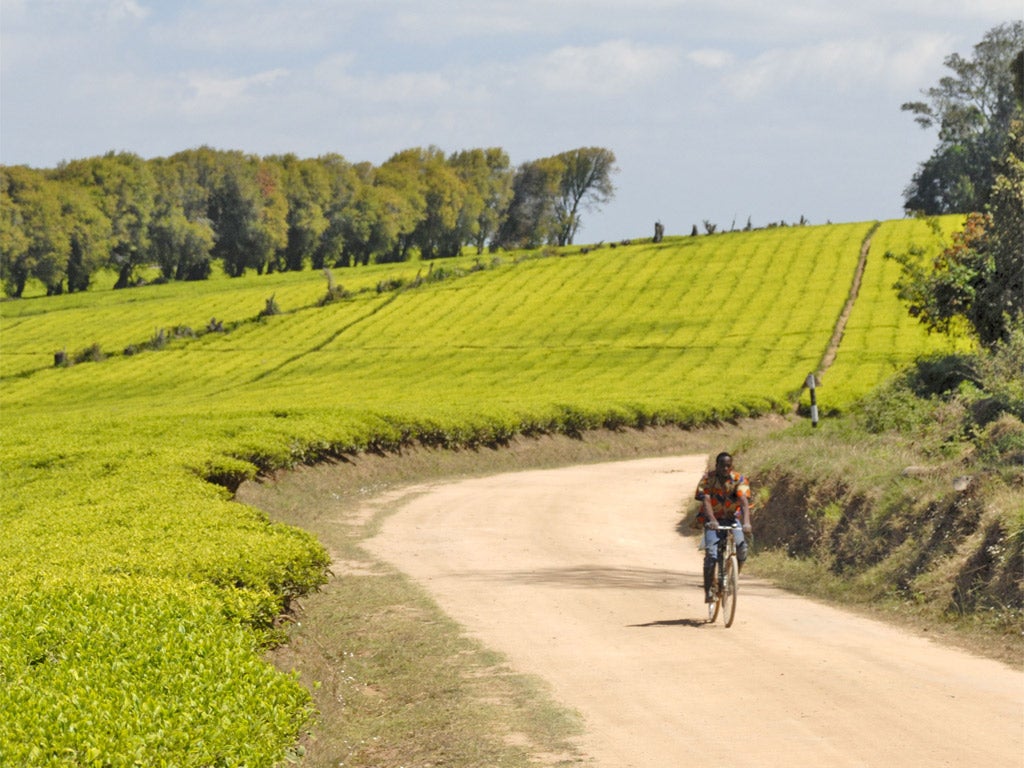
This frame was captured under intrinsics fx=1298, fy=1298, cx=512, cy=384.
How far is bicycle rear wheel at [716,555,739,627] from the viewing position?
15797 millimetres

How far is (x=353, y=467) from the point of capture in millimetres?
35500

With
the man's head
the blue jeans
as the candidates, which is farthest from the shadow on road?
the man's head

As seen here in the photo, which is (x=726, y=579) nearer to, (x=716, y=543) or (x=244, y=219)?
(x=716, y=543)

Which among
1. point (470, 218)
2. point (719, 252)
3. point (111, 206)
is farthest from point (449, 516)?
point (470, 218)

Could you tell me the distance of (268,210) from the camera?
151 m

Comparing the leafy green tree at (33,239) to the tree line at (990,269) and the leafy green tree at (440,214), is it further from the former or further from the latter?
the tree line at (990,269)

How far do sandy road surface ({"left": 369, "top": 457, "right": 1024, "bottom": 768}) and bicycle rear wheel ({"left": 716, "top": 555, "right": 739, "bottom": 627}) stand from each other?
0.84ft

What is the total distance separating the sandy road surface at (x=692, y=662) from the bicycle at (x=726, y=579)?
0.26 meters

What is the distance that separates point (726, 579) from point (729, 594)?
20 cm

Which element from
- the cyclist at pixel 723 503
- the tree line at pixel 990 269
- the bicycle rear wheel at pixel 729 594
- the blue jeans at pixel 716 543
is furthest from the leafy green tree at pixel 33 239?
the bicycle rear wheel at pixel 729 594

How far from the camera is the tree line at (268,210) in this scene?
13375 cm

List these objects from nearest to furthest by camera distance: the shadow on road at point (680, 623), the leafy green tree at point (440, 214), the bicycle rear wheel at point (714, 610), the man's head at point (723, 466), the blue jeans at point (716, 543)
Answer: the shadow on road at point (680, 623) → the bicycle rear wheel at point (714, 610) → the blue jeans at point (716, 543) → the man's head at point (723, 466) → the leafy green tree at point (440, 214)

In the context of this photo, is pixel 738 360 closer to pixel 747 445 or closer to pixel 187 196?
pixel 747 445

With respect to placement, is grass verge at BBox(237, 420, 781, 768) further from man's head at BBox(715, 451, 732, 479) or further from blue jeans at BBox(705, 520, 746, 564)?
man's head at BBox(715, 451, 732, 479)
